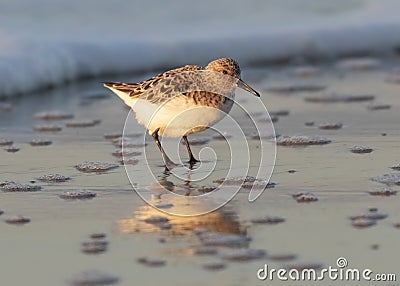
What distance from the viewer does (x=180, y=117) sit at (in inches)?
234

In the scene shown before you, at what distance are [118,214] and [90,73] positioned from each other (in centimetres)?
463

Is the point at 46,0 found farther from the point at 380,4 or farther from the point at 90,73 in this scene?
the point at 380,4

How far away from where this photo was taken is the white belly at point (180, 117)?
5895 mm

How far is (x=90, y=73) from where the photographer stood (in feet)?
30.8

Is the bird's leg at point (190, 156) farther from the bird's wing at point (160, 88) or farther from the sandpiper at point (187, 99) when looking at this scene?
the bird's wing at point (160, 88)

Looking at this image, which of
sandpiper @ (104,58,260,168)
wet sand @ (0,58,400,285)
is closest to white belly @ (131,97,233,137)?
sandpiper @ (104,58,260,168)

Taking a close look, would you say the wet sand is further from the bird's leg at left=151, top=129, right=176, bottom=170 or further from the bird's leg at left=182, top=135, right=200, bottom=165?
the bird's leg at left=182, top=135, right=200, bottom=165

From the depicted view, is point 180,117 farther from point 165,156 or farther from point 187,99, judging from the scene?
point 165,156

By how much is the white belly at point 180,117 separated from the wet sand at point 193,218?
21 cm

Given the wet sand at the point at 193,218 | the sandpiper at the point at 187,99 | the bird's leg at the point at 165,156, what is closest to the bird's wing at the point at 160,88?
the sandpiper at the point at 187,99

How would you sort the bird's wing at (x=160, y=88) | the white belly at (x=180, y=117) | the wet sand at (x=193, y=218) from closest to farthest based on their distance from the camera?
the wet sand at (x=193, y=218), the white belly at (x=180, y=117), the bird's wing at (x=160, y=88)

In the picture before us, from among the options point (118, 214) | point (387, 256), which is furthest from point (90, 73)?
point (387, 256)

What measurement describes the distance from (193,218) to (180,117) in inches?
47.6

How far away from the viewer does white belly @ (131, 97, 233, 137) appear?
19.3ft
